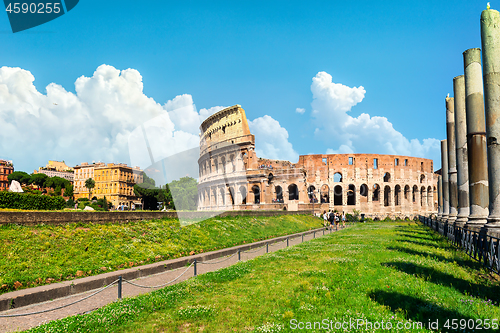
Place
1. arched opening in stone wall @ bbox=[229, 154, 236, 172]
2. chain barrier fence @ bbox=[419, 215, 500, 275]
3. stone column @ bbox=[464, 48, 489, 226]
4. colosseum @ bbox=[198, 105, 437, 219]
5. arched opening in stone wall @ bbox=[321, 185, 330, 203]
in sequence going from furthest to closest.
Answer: arched opening in stone wall @ bbox=[321, 185, 330, 203] → arched opening in stone wall @ bbox=[229, 154, 236, 172] → colosseum @ bbox=[198, 105, 437, 219] → stone column @ bbox=[464, 48, 489, 226] → chain barrier fence @ bbox=[419, 215, 500, 275]

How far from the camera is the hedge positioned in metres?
13.2

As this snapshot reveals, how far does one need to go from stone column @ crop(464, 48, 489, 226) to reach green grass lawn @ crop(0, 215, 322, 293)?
11.3 metres

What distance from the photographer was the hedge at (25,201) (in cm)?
1318

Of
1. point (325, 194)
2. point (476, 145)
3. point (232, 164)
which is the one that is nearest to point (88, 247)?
point (476, 145)

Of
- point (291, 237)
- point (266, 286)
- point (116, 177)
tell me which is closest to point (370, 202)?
point (291, 237)

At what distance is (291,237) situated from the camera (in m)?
23.5

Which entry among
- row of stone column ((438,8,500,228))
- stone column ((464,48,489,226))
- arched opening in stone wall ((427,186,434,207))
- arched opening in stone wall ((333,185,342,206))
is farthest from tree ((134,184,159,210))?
stone column ((464,48,489,226))

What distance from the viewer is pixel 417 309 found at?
5.65 m

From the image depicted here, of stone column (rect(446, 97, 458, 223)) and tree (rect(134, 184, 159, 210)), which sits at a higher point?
stone column (rect(446, 97, 458, 223))

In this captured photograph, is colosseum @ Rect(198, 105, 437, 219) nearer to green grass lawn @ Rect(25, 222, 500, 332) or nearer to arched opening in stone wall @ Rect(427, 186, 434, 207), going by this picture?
arched opening in stone wall @ Rect(427, 186, 434, 207)

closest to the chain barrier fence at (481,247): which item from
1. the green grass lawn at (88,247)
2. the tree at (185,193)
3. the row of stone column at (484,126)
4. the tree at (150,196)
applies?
the row of stone column at (484,126)

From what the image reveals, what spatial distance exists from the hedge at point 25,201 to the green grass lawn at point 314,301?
9.05m

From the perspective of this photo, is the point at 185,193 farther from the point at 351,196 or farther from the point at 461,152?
the point at 461,152

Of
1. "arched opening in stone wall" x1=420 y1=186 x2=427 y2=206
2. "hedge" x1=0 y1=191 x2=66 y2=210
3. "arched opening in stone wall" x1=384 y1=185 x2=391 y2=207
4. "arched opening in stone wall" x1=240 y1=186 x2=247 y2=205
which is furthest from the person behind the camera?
"arched opening in stone wall" x1=420 y1=186 x2=427 y2=206
